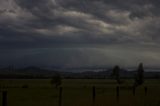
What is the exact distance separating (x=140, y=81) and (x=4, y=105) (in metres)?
66.3

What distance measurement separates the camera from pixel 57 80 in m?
73.5

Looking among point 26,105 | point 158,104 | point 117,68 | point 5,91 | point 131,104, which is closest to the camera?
point 5,91

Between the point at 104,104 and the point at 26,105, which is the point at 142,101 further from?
the point at 26,105

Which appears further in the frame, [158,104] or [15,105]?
[15,105]

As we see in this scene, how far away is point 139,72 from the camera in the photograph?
252 feet

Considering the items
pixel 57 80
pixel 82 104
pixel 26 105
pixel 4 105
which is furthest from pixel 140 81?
pixel 4 105

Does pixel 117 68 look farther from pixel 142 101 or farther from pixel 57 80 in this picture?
pixel 142 101

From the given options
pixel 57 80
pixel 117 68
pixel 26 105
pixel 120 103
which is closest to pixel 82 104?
pixel 120 103

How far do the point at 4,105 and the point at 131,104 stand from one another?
9.73 metres

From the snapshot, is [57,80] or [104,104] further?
[57,80]

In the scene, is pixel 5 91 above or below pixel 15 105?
above

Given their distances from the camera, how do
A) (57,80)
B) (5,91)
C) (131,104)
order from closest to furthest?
(5,91) < (131,104) < (57,80)

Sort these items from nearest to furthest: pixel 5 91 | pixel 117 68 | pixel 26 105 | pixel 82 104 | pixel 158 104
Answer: pixel 5 91
pixel 82 104
pixel 158 104
pixel 26 105
pixel 117 68

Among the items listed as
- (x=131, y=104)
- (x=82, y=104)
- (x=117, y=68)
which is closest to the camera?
(x=82, y=104)
